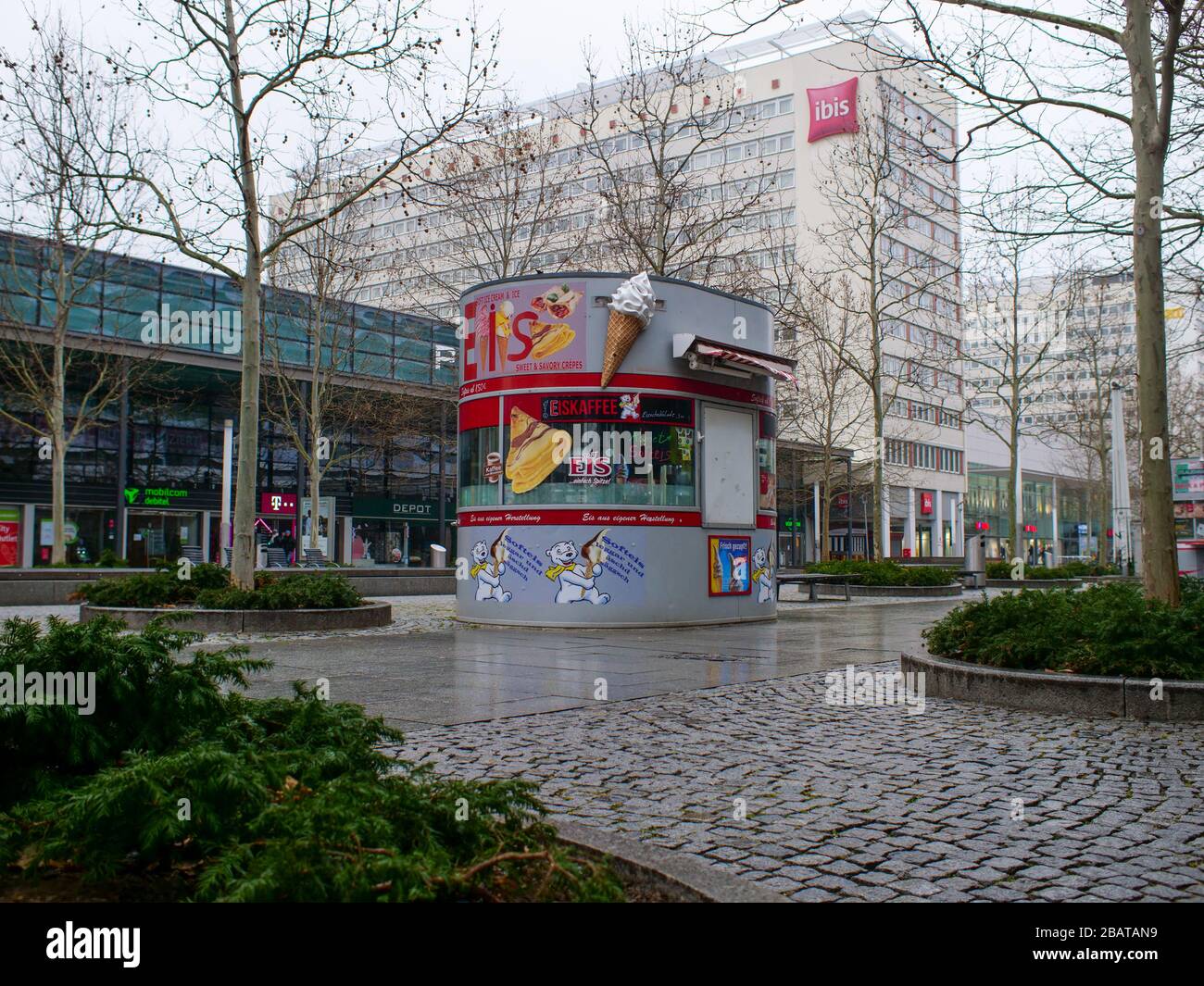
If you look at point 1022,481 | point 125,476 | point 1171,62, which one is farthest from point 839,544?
point 1171,62

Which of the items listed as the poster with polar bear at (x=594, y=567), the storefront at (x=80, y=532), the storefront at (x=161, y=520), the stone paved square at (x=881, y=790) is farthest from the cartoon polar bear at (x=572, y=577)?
the storefront at (x=161, y=520)

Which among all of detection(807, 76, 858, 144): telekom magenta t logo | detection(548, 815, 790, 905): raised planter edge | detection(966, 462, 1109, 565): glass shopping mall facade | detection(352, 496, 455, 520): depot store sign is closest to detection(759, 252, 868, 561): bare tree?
detection(807, 76, 858, 144): telekom magenta t logo

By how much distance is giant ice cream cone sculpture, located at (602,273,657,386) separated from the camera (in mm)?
15812

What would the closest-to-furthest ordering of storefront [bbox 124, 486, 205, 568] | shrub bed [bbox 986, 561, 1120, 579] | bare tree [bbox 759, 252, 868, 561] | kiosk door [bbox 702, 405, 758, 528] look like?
kiosk door [bbox 702, 405, 758, 528] < bare tree [bbox 759, 252, 868, 561] < shrub bed [bbox 986, 561, 1120, 579] < storefront [bbox 124, 486, 205, 568]

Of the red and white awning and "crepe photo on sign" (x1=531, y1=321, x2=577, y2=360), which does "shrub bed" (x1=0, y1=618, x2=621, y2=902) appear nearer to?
"crepe photo on sign" (x1=531, y1=321, x2=577, y2=360)

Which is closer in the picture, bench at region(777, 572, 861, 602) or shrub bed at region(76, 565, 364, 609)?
shrub bed at region(76, 565, 364, 609)

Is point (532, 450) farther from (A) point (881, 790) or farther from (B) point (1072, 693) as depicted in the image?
(A) point (881, 790)

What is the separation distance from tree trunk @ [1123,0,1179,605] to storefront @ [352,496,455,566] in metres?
45.2

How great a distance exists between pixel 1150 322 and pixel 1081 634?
3.09 metres

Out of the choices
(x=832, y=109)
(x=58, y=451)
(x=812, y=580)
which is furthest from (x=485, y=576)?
(x=832, y=109)

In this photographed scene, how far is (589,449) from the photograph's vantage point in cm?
1592

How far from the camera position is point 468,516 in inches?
662

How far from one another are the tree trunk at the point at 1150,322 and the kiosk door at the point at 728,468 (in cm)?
763

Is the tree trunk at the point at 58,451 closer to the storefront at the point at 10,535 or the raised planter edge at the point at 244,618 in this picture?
the raised planter edge at the point at 244,618
